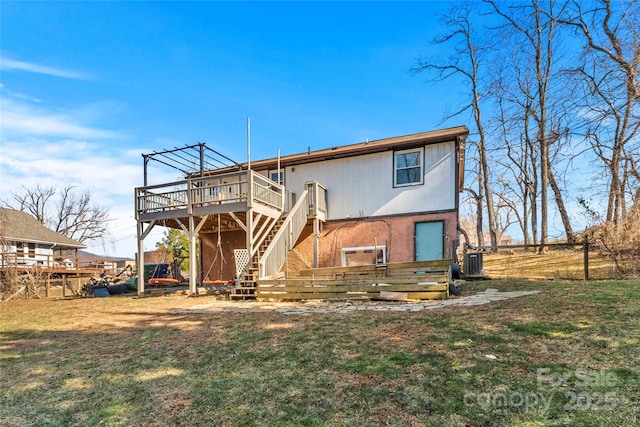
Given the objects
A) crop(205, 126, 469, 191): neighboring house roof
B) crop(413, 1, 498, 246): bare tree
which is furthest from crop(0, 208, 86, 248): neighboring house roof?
crop(413, 1, 498, 246): bare tree

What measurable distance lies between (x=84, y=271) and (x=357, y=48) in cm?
2364

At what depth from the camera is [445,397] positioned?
2.78m

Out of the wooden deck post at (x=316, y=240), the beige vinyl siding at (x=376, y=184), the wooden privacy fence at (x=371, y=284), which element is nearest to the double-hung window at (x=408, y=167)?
the beige vinyl siding at (x=376, y=184)

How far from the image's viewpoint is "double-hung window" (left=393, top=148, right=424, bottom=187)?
12.2 meters

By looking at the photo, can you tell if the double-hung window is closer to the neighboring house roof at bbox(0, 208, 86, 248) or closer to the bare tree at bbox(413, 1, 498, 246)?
the bare tree at bbox(413, 1, 498, 246)

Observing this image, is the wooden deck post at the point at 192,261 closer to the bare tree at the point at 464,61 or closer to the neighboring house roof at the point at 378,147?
the neighboring house roof at the point at 378,147

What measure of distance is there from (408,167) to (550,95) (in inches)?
452

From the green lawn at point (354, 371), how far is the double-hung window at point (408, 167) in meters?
6.90

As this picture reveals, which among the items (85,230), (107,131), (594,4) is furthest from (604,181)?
(85,230)

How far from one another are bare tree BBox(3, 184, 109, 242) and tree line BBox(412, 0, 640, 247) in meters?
38.7

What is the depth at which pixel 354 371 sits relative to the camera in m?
3.49

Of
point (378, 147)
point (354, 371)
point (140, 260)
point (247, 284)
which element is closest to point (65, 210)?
point (140, 260)

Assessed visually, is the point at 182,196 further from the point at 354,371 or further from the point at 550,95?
the point at 550,95

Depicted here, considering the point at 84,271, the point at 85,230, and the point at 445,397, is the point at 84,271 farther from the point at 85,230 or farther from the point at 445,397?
the point at 445,397
